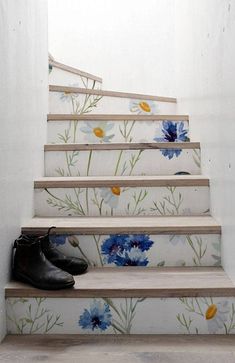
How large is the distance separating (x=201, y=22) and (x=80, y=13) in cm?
157

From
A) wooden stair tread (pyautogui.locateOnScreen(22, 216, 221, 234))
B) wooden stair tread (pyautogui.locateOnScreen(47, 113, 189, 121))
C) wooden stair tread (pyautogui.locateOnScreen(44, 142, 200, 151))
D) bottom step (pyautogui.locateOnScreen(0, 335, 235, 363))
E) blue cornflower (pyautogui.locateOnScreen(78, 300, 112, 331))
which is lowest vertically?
bottom step (pyautogui.locateOnScreen(0, 335, 235, 363))

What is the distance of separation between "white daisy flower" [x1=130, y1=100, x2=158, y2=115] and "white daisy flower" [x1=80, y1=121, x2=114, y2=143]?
493mm

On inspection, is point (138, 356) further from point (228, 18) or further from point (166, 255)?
point (228, 18)

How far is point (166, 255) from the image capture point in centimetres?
151

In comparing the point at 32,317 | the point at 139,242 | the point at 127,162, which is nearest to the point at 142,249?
the point at 139,242

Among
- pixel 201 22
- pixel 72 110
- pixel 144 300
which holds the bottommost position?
pixel 144 300

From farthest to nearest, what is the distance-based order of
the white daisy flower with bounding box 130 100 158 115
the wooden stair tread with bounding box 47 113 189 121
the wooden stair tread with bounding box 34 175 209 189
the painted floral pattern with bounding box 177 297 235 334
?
the white daisy flower with bounding box 130 100 158 115 < the wooden stair tread with bounding box 47 113 189 121 < the wooden stair tread with bounding box 34 175 209 189 < the painted floral pattern with bounding box 177 297 235 334

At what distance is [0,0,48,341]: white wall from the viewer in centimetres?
132

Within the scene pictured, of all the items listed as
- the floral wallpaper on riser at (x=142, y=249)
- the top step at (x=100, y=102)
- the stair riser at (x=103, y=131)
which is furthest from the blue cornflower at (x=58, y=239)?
the top step at (x=100, y=102)

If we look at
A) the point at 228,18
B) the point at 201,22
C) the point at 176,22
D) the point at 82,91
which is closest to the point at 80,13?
the point at 176,22

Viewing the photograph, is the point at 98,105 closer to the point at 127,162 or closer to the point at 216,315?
the point at 127,162

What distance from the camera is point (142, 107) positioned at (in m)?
2.62

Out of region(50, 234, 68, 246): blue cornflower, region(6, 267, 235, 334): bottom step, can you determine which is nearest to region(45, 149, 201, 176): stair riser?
region(50, 234, 68, 246): blue cornflower

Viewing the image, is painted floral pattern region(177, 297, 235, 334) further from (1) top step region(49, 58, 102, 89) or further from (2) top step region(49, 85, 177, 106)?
(1) top step region(49, 58, 102, 89)
